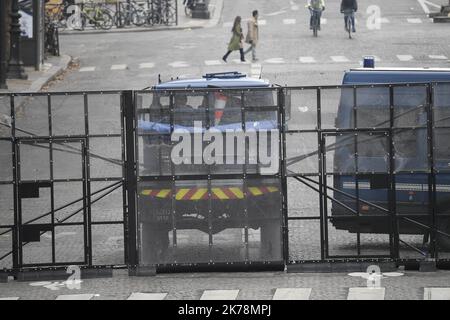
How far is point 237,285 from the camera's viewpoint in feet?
56.0

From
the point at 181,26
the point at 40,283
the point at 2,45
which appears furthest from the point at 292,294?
the point at 181,26

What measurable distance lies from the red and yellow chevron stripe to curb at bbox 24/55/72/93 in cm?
1826

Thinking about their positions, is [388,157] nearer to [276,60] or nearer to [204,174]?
[204,174]

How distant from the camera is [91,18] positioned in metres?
53.4

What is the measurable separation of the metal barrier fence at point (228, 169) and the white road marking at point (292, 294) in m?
1.27

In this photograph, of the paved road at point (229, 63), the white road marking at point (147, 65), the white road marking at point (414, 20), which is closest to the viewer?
the paved road at point (229, 63)

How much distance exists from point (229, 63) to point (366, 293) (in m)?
25.4

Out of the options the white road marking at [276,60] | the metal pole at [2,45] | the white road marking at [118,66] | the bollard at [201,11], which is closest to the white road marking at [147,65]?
the white road marking at [118,66]

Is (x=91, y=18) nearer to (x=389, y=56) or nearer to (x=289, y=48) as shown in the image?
(x=289, y=48)

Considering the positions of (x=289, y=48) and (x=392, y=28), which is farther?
(x=392, y=28)

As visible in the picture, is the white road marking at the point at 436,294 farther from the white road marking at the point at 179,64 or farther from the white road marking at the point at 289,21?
the white road marking at the point at 289,21

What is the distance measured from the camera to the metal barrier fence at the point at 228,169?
57.4ft
